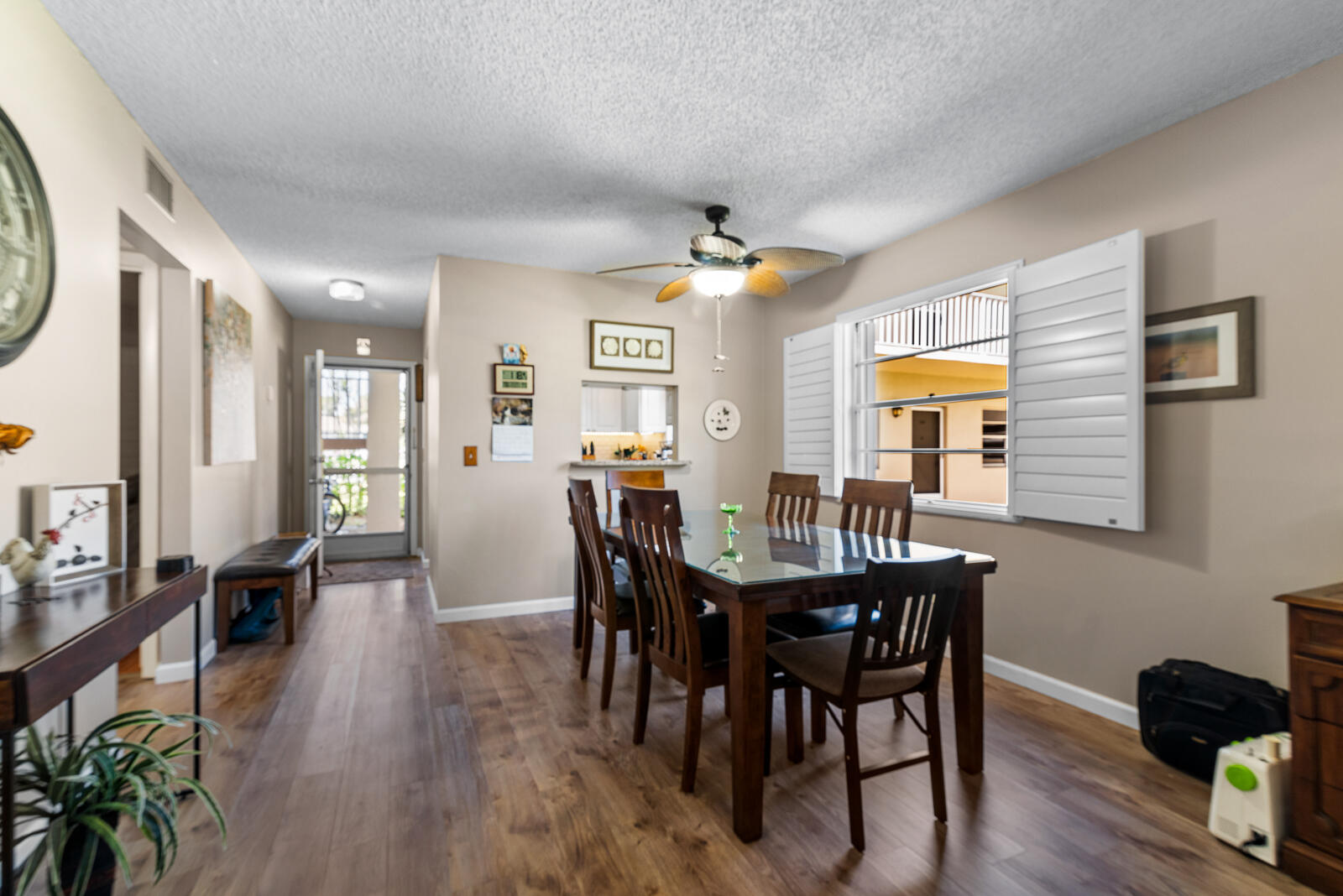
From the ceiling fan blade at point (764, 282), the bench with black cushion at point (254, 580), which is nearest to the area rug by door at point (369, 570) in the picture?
the bench with black cushion at point (254, 580)

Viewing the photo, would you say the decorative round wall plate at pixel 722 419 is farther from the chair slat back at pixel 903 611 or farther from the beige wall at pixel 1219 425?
the chair slat back at pixel 903 611

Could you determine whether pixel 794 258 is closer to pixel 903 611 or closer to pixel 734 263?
pixel 734 263

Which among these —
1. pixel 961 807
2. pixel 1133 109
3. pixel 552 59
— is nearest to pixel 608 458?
pixel 552 59

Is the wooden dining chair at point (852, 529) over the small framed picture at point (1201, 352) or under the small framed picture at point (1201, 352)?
under

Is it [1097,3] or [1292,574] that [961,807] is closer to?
[1292,574]

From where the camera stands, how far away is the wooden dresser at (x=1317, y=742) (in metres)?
1.58

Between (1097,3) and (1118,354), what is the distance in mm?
1346

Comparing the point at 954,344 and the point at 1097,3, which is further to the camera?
the point at 954,344

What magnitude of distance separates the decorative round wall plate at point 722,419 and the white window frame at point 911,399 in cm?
102

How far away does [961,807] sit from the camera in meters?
1.96

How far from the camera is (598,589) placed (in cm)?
291

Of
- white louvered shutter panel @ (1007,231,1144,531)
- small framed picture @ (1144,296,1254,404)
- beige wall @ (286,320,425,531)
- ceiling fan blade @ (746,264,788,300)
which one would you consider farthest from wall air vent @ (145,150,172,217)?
small framed picture @ (1144,296,1254,404)

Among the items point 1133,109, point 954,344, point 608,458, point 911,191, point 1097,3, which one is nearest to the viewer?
point 1097,3

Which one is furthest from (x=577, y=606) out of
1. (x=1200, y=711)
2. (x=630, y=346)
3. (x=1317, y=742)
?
(x=1317, y=742)
